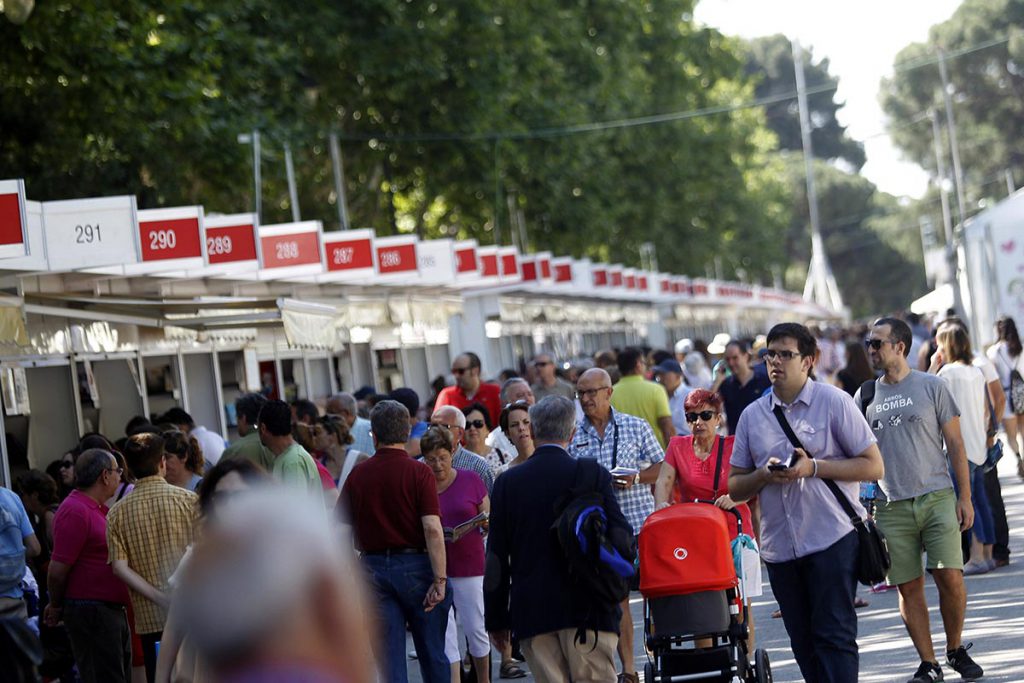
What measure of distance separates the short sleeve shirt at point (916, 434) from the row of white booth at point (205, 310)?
5523 mm

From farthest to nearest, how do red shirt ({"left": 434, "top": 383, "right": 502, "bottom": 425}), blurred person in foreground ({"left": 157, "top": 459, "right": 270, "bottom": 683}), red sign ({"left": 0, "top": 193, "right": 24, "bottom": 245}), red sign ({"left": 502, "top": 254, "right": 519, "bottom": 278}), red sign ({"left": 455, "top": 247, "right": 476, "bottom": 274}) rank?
red sign ({"left": 502, "top": 254, "right": 519, "bottom": 278})
red sign ({"left": 455, "top": 247, "right": 476, "bottom": 274})
red shirt ({"left": 434, "top": 383, "right": 502, "bottom": 425})
red sign ({"left": 0, "top": 193, "right": 24, "bottom": 245})
blurred person in foreground ({"left": 157, "top": 459, "right": 270, "bottom": 683})

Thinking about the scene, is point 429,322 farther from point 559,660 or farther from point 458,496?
point 559,660

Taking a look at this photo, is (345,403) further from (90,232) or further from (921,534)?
(921,534)

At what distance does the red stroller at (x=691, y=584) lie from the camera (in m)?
7.34

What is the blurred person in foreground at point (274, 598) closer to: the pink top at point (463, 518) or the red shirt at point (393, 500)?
the red shirt at point (393, 500)

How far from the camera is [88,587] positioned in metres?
8.64

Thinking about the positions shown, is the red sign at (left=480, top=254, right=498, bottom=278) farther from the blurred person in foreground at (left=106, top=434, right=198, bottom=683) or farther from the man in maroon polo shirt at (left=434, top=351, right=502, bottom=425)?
the blurred person in foreground at (left=106, top=434, right=198, bottom=683)

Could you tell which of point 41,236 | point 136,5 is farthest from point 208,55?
point 41,236

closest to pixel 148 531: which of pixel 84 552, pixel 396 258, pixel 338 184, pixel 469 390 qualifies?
pixel 84 552

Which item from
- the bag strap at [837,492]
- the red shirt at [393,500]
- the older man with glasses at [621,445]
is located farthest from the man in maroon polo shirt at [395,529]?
the bag strap at [837,492]

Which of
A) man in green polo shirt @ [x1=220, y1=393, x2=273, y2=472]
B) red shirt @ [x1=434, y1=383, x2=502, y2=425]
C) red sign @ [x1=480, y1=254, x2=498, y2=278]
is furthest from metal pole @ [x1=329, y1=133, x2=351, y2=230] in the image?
man in green polo shirt @ [x1=220, y1=393, x2=273, y2=472]

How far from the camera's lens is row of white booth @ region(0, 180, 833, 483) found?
494 inches

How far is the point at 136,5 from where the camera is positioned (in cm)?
2020

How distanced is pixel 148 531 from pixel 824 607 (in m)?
3.28
